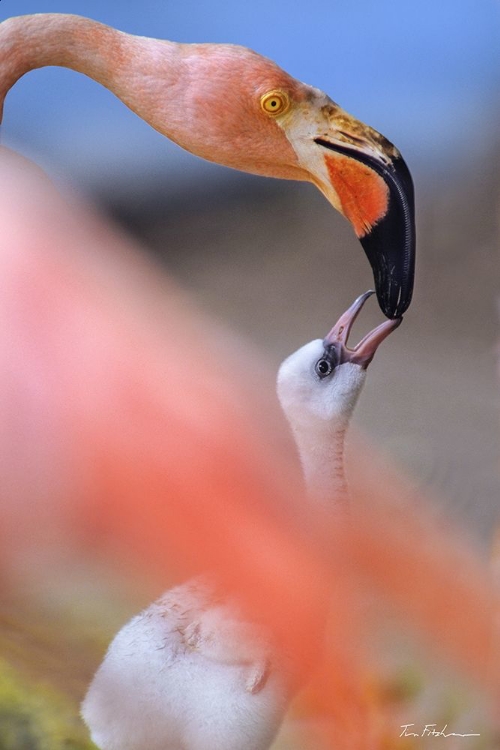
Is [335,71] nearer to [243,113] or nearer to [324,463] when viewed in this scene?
[243,113]

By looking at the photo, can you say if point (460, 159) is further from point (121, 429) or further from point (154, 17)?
point (121, 429)

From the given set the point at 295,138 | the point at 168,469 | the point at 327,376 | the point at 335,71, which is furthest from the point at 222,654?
the point at 335,71

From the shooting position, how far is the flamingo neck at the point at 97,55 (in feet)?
4.55

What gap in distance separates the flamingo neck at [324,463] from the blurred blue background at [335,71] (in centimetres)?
45

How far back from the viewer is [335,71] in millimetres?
1397

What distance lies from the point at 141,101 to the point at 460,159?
518mm

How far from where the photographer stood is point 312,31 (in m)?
1.41

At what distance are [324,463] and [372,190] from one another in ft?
1.44

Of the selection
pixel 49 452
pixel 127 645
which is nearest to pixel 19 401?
pixel 49 452
